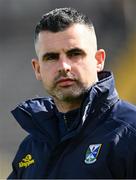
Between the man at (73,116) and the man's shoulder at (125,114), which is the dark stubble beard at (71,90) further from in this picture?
the man's shoulder at (125,114)

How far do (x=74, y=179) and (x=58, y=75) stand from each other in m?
0.45

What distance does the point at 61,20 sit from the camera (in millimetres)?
2625

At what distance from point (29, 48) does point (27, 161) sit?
4612 millimetres

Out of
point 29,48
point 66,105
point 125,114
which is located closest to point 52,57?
point 66,105

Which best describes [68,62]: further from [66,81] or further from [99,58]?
[99,58]

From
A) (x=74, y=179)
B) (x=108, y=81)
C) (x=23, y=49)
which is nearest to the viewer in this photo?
(x=74, y=179)

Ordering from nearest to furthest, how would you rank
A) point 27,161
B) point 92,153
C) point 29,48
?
point 92,153, point 27,161, point 29,48

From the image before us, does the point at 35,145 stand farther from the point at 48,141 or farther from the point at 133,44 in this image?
the point at 133,44

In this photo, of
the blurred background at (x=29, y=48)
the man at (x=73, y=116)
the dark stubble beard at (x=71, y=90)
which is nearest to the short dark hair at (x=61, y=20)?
the man at (x=73, y=116)

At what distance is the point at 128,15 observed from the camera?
22.8 ft

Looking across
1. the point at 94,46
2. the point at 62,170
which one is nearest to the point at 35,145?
the point at 62,170

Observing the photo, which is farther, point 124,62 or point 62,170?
point 124,62

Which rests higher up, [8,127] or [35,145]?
[35,145]

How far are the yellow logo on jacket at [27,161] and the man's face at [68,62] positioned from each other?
0.27m
